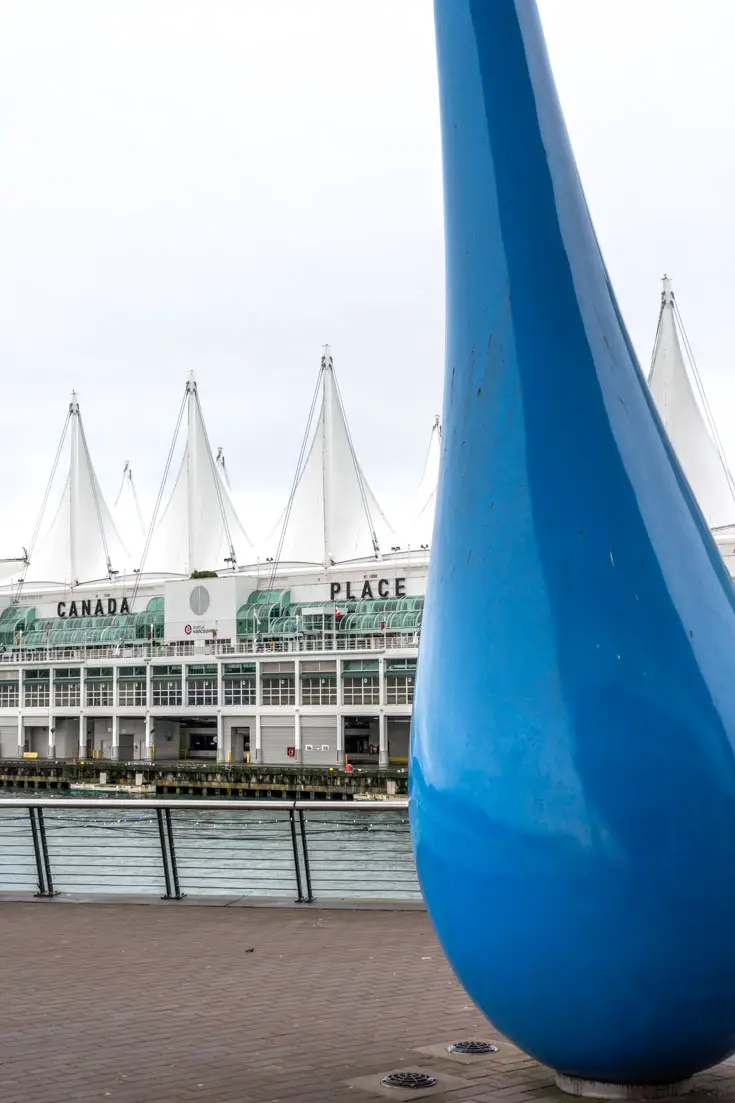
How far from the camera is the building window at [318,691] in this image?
67.2m

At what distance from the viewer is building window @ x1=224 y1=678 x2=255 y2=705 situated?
230 ft

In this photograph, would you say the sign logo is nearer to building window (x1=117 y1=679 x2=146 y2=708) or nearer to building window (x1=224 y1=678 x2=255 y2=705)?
building window (x1=117 y1=679 x2=146 y2=708)

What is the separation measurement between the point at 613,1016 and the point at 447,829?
3.29ft

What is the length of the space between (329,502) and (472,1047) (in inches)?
3047

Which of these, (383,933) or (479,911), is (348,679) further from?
(479,911)

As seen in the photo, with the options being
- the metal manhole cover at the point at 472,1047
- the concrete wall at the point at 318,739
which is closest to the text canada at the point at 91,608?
the concrete wall at the point at 318,739

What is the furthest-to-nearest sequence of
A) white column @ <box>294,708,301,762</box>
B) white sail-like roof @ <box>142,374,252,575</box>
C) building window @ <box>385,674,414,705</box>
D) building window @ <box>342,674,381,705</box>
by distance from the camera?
white sail-like roof @ <box>142,374,252,575</box>, white column @ <box>294,708,301,762</box>, building window @ <box>342,674,381,705</box>, building window @ <box>385,674,414,705</box>

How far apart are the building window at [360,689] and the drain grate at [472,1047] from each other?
59.5 metres

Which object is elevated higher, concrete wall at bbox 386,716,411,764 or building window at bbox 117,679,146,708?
building window at bbox 117,679,146,708

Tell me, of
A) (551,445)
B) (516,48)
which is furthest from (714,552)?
(516,48)

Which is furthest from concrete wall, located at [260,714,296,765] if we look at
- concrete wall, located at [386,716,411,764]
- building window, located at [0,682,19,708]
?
building window, located at [0,682,19,708]

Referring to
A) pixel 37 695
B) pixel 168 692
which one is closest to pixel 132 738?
pixel 168 692

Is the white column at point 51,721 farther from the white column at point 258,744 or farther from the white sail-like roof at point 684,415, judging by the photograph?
the white sail-like roof at point 684,415

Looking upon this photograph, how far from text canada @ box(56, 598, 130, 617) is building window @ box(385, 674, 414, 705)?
3207cm
